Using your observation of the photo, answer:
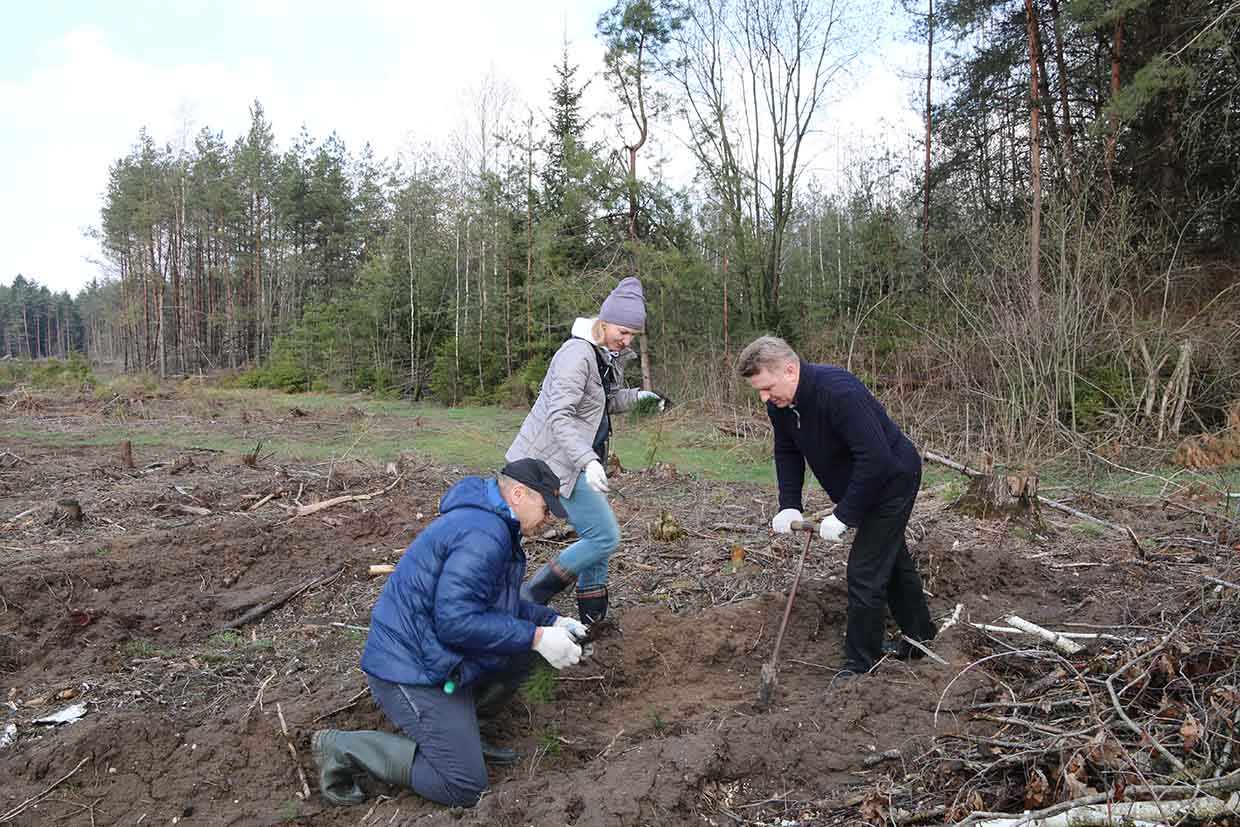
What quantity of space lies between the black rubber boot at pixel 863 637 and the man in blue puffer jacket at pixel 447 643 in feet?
5.01

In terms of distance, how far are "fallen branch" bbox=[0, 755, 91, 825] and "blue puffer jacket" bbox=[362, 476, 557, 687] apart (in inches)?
45.7

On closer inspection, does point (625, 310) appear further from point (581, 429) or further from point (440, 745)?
point (440, 745)

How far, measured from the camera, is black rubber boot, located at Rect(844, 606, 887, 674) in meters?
3.81

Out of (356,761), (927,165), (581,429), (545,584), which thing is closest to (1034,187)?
(927,165)

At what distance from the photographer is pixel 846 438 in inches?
143

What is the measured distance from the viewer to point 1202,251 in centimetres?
1435

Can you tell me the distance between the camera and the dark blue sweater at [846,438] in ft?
11.8

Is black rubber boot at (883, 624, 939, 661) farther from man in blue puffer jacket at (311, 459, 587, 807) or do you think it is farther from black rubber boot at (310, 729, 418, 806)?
black rubber boot at (310, 729, 418, 806)

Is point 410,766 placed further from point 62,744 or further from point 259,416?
point 259,416

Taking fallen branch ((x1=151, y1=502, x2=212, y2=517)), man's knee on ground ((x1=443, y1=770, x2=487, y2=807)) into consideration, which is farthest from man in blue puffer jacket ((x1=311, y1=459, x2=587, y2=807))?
fallen branch ((x1=151, y1=502, x2=212, y2=517))

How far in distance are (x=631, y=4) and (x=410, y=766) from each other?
21.6 m

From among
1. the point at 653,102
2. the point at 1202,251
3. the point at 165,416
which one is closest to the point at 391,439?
the point at 165,416

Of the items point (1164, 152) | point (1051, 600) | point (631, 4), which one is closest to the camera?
point (1051, 600)

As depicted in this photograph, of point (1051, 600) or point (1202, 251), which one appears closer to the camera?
point (1051, 600)
